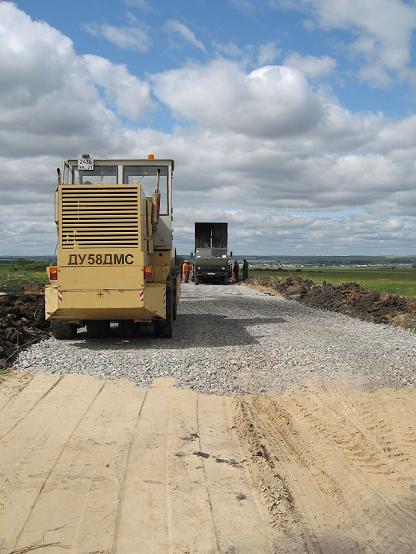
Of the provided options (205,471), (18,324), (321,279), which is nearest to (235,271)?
(321,279)

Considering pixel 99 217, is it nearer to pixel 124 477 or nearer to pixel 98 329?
pixel 98 329

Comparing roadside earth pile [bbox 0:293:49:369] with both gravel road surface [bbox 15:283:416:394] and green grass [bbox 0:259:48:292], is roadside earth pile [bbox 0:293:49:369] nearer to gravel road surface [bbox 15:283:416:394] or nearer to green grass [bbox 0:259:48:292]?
gravel road surface [bbox 15:283:416:394]

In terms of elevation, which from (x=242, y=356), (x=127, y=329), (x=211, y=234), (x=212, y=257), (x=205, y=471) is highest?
(x=211, y=234)

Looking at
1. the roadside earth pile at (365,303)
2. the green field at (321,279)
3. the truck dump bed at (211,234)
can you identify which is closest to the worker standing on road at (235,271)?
the truck dump bed at (211,234)

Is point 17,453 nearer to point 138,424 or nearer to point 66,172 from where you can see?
point 138,424

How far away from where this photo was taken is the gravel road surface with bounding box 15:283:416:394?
8625 mm

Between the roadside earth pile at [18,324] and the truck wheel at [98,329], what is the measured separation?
1.04 metres

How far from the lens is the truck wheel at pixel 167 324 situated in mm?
11984

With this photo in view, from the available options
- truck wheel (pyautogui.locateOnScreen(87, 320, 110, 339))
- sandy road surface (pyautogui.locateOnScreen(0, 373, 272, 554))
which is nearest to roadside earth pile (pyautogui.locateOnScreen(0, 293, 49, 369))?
truck wheel (pyautogui.locateOnScreen(87, 320, 110, 339))

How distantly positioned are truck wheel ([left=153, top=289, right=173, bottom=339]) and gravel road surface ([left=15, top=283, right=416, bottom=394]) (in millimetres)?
218

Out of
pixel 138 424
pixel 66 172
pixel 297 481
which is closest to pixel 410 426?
pixel 297 481

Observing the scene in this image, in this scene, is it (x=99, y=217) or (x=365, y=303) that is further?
(x=365, y=303)

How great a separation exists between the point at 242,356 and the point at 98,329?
143 inches

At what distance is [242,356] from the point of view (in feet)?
33.5
